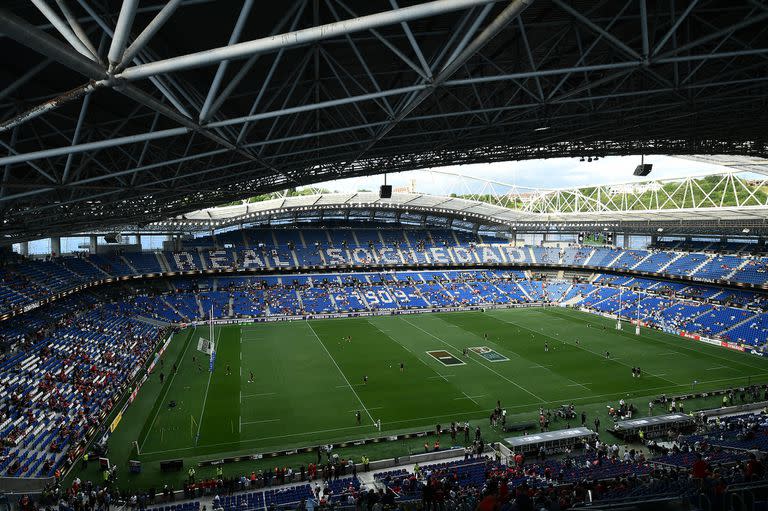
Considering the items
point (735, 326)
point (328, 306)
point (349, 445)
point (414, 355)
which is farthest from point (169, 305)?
point (735, 326)

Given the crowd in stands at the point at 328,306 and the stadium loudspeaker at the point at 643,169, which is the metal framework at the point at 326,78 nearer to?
the stadium loudspeaker at the point at 643,169

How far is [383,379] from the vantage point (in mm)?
40188

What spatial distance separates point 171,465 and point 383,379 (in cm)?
1830

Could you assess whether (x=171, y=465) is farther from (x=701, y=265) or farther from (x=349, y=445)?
(x=701, y=265)

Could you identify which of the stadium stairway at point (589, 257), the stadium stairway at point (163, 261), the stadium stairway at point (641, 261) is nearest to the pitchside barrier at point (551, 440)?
the stadium stairway at point (163, 261)

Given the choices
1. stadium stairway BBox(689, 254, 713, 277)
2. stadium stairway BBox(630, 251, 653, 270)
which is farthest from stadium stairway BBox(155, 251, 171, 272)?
stadium stairway BBox(689, 254, 713, 277)

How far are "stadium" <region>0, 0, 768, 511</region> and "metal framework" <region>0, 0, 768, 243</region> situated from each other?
94 millimetres

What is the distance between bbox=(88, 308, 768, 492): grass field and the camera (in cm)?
3036

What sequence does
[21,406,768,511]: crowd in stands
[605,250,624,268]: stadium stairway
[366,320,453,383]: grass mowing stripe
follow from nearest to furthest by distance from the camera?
1. [21,406,768,511]: crowd in stands
2. [366,320,453,383]: grass mowing stripe
3. [605,250,624,268]: stadium stairway

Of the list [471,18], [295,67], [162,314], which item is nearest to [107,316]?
[162,314]

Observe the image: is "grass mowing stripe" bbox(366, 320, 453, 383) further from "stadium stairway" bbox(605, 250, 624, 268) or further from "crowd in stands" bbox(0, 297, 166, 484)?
"stadium stairway" bbox(605, 250, 624, 268)

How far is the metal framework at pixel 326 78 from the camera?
7920 mm

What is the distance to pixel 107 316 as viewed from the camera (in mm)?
51031

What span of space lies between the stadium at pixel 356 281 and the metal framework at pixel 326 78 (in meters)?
0.09
